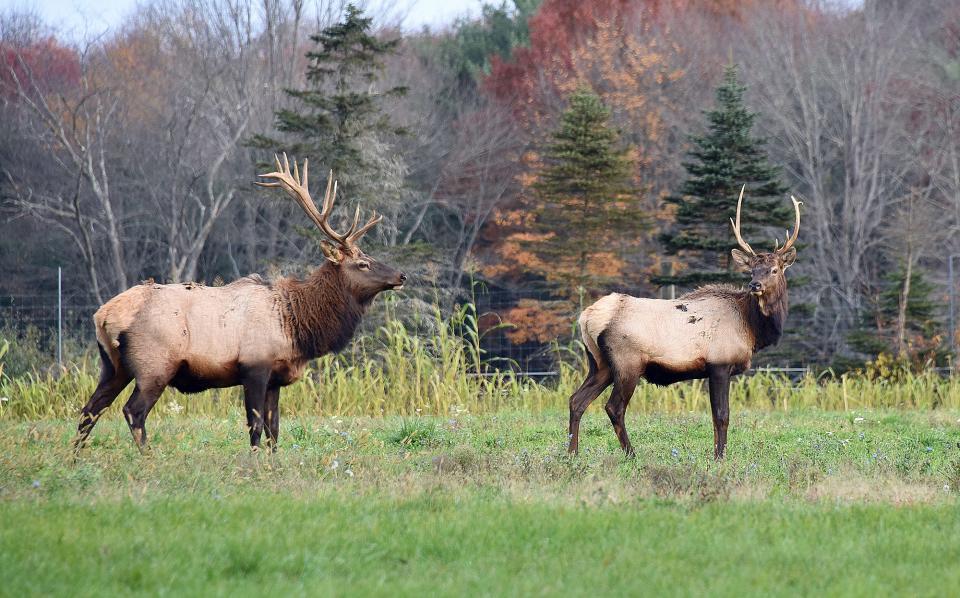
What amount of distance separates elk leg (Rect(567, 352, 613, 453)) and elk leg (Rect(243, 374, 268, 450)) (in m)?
2.40

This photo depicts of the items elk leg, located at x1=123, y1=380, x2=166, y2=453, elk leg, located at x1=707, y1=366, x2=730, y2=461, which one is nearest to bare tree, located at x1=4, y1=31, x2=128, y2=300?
elk leg, located at x1=123, y1=380, x2=166, y2=453

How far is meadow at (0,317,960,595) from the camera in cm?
510

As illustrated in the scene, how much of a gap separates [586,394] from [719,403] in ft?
3.50

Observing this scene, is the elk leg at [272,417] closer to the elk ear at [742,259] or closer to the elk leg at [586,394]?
the elk leg at [586,394]

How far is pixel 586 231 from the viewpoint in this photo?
934 inches

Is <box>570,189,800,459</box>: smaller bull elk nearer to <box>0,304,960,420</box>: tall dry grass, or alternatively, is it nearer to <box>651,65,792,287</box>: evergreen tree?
<box>0,304,960,420</box>: tall dry grass

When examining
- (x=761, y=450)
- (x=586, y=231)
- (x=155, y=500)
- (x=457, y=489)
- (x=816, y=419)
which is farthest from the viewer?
(x=586, y=231)

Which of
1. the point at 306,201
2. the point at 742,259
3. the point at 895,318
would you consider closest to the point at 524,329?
the point at 895,318

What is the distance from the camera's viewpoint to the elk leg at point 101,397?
9000 mm

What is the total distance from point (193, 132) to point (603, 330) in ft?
73.7

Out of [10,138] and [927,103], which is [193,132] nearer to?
[10,138]

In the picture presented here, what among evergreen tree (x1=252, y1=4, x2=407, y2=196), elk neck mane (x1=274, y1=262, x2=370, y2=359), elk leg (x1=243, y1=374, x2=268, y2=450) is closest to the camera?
elk leg (x1=243, y1=374, x2=268, y2=450)

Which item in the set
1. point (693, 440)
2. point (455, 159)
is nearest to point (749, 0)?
point (455, 159)

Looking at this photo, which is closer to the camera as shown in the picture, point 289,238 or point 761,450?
point 761,450
